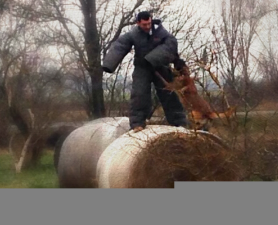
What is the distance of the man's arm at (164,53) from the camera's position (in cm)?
594

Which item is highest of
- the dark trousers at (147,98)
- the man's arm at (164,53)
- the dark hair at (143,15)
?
the dark hair at (143,15)

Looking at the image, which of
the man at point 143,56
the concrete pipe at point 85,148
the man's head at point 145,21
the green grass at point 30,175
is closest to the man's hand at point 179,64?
the man at point 143,56

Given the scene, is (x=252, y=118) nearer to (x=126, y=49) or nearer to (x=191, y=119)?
(x=191, y=119)

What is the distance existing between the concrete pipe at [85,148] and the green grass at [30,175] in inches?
3.0

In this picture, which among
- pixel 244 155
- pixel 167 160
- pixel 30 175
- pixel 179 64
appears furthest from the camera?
pixel 30 175

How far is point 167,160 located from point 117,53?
928 mm

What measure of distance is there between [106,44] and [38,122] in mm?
831

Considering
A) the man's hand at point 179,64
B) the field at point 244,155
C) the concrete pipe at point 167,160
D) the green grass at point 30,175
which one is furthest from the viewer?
the green grass at point 30,175

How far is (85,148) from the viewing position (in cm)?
631

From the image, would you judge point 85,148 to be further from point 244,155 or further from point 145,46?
point 244,155

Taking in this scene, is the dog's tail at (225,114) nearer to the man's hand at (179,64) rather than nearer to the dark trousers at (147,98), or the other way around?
the dark trousers at (147,98)

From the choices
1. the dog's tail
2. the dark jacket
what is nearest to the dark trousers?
the dark jacket

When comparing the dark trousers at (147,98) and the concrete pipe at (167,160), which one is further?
the dark trousers at (147,98)

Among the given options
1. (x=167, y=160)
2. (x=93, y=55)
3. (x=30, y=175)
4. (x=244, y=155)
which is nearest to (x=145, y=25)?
(x=93, y=55)
